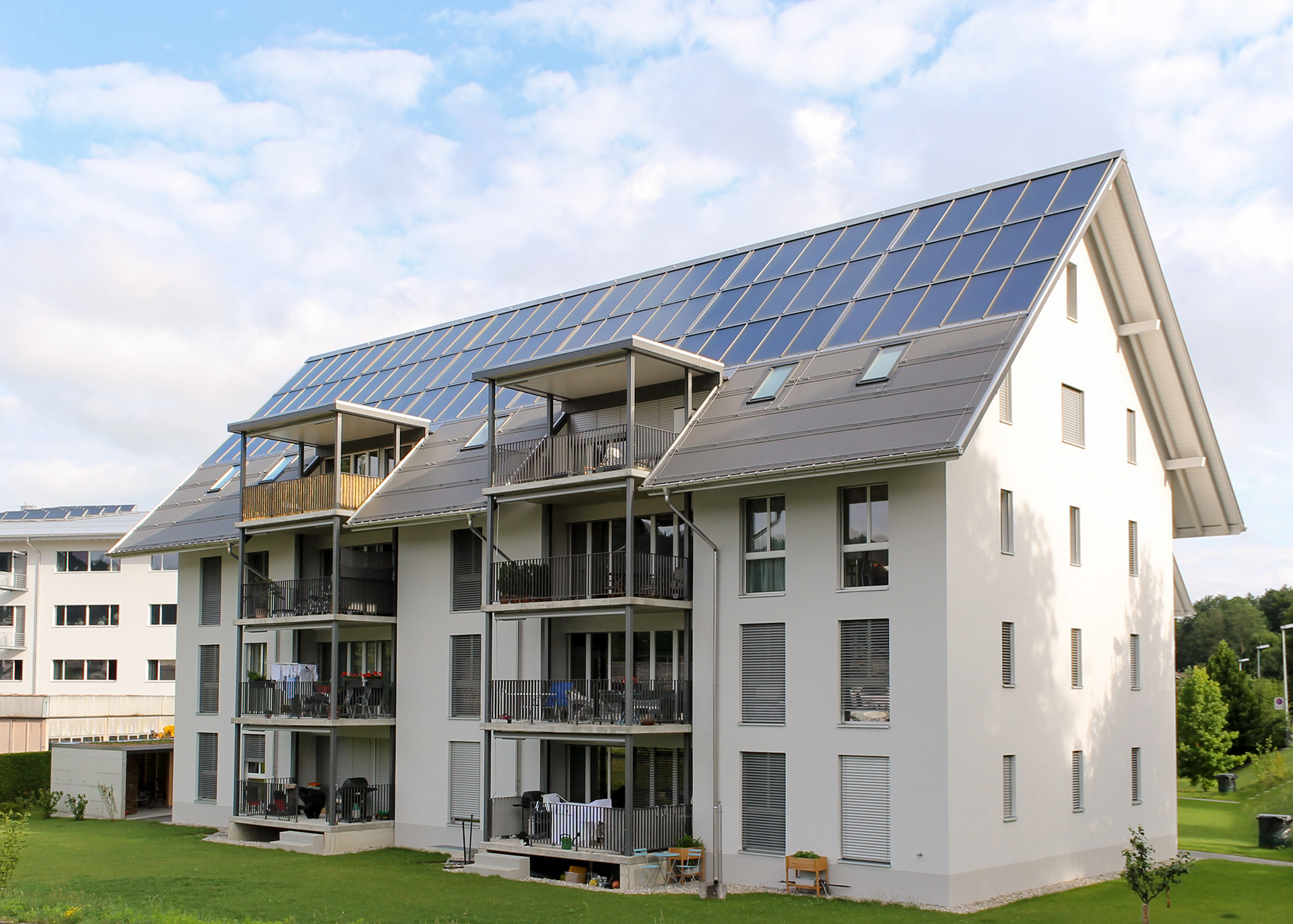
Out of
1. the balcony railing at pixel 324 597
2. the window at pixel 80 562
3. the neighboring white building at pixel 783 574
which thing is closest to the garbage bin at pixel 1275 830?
the neighboring white building at pixel 783 574

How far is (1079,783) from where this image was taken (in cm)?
2289

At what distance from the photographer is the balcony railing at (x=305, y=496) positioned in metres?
28.6

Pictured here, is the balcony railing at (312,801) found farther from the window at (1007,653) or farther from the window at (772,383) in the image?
the window at (1007,653)

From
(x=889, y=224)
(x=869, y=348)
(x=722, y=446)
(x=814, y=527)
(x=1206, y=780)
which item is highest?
(x=889, y=224)

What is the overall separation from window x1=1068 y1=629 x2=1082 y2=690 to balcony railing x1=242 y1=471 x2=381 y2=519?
16075mm

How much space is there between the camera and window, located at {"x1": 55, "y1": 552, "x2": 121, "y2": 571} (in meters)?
56.0

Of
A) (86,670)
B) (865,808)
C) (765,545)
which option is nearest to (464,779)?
(765,545)

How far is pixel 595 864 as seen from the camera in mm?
22344

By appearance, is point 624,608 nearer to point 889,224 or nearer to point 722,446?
point 722,446

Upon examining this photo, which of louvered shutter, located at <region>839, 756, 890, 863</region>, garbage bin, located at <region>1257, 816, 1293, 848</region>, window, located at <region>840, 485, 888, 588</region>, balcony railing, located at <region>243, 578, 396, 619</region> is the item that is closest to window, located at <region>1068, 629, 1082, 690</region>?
window, located at <region>840, 485, 888, 588</region>

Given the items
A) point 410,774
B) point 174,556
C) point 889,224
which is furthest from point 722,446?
point 174,556

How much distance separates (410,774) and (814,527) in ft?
39.3

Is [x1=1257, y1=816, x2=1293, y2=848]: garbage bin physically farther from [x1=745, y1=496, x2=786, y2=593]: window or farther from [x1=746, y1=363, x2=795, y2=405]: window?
[x1=746, y1=363, x2=795, y2=405]: window

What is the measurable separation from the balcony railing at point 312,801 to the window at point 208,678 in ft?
16.6
